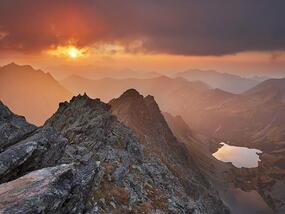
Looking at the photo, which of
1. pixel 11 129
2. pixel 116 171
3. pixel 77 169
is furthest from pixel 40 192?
pixel 116 171

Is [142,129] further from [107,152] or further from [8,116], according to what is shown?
[8,116]

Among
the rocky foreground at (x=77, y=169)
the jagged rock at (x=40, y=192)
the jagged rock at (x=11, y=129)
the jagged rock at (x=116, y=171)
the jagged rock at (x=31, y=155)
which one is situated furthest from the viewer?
the jagged rock at (x=116, y=171)

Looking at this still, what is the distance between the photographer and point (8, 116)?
6606 centimetres

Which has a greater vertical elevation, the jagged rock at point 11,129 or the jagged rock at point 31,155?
the jagged rock at point 11,129

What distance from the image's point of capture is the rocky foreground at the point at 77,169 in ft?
110

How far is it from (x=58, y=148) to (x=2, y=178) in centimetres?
1039

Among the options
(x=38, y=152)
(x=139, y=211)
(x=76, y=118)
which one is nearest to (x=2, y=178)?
(x=38, y=152)

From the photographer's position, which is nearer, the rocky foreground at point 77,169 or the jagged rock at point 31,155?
the rocky foreground at point 77,169

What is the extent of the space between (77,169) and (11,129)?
822 inches

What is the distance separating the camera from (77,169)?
42969 mm

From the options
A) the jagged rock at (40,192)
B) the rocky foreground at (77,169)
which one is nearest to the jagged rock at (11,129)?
the rocky foreground at (77,169)

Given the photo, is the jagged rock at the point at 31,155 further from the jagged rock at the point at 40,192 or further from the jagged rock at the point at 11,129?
the jagged rock at the point at 11,129

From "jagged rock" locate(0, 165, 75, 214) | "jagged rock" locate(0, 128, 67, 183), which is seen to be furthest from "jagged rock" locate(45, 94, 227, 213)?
"jagged rock" locate(0, 165, 75, 214)

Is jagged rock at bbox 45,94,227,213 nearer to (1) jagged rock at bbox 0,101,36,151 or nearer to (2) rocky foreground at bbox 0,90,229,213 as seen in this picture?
(2) rocky foreground at bbox 0,90,229,213
